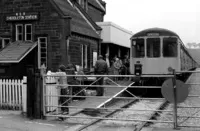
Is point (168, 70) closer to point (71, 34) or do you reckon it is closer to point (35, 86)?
point (71, 34)

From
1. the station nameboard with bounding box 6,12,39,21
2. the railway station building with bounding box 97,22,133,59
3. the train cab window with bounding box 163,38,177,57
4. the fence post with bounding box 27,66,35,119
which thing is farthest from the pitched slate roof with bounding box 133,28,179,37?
the fence post with bounding box 27,66,35,119

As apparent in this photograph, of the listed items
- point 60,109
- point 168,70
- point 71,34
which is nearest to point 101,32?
point 71,34

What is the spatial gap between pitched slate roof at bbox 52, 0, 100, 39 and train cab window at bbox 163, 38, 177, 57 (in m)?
5.30

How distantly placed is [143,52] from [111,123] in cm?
909

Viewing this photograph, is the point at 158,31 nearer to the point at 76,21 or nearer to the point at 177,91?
the point at 76,21

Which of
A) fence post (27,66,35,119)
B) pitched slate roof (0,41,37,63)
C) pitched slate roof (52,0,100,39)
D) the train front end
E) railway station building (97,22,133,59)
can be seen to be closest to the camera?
fence post (27,66,35,119)

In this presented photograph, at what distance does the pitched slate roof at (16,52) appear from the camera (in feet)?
43.6

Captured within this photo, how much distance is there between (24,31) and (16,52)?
17.3 feet

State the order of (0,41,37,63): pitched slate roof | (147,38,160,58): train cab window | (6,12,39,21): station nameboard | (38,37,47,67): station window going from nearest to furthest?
(0,41,37,63): pitched slate roof, (147,38,160,58): train cab window, (38,37,47,67): station window, (6,12,39,21): station nameboard

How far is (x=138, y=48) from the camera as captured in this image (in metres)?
18.2

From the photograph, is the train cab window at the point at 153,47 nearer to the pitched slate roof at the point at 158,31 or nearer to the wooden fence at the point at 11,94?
the pitched slate roof at the point at 158,31

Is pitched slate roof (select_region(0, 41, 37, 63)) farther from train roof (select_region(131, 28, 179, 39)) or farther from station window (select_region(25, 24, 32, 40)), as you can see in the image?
train roof (select_region(131, 28, 179, 39))

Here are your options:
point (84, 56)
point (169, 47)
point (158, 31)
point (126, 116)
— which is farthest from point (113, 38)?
point (126, 116)

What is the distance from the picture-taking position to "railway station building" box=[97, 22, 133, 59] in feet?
87.9
